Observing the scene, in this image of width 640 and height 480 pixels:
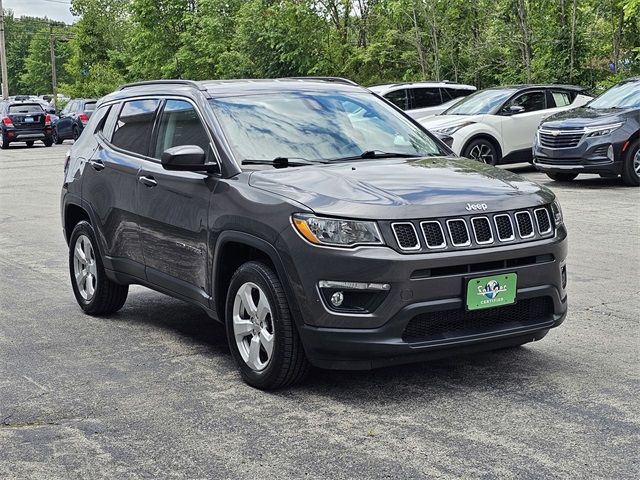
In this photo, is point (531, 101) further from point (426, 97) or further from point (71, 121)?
point (71, 121)

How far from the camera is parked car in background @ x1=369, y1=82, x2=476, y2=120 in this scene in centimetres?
2192

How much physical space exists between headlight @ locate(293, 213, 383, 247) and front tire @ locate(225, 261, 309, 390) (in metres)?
0.37

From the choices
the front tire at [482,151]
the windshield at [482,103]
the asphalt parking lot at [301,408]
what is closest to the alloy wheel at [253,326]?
the asphalt parking lot at [301,408]

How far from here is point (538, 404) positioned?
17.1 ft

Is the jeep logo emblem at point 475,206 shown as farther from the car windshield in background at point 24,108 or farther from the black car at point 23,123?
the car windshield in background at point 24,108

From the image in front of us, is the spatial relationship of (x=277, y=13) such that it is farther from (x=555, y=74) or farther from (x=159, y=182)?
(x=159, y=182)

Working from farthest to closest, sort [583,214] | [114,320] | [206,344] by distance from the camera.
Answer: [583,214]
[114,320]
[206,344]

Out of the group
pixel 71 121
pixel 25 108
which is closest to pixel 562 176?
pixel 25 108

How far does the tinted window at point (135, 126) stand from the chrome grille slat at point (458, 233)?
8.77ft

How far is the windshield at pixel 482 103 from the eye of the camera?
1911 centimetres

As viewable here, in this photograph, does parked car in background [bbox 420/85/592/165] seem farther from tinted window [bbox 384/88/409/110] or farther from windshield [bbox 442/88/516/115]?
tinted window [bbox 384/88/409/110]

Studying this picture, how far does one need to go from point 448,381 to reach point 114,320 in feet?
9.97

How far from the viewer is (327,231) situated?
519cm

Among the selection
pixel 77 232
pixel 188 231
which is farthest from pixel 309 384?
pixel 77 232
